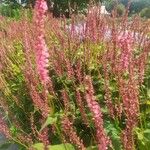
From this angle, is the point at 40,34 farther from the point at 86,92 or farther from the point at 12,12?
the point at 12,12

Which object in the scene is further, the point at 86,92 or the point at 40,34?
the point at 40,34

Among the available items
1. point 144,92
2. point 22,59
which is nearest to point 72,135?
point 144,92

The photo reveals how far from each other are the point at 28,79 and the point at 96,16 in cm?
120

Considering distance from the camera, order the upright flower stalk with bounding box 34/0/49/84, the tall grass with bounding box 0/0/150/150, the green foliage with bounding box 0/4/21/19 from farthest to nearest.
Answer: the green foliage with bounding box 0/4/21/19
the upright flower stalk with bounding box 34/0/49/84
the tall grass with bounding box 0/0/150/150

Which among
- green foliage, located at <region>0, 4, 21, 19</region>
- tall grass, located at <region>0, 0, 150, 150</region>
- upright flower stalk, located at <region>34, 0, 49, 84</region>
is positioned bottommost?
green foliage, located at <region>0, 4, 21, 19</region>

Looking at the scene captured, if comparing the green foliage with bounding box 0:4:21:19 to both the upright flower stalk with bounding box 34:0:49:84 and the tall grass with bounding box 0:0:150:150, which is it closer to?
the tall grass with bounding box 0:0:150:150

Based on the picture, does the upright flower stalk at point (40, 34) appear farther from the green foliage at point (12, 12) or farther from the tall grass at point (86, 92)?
the green foliage at point (12, 12)

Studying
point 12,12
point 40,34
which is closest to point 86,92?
point 40,34

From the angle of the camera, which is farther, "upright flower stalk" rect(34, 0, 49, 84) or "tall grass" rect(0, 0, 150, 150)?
"upright flower stalk" rect(34, 0, 49, 84)

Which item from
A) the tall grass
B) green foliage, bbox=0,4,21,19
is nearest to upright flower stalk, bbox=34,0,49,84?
the tall grass

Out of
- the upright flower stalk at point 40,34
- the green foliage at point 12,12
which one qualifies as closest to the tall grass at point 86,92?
the upright flower stalk at point 40,34

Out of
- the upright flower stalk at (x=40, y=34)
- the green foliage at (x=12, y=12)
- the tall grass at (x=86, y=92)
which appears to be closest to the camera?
the tall grass at (x=86, y=92)

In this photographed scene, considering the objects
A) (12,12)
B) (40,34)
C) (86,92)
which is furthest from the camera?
(12,12)

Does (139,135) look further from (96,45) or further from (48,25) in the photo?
(48,25)
